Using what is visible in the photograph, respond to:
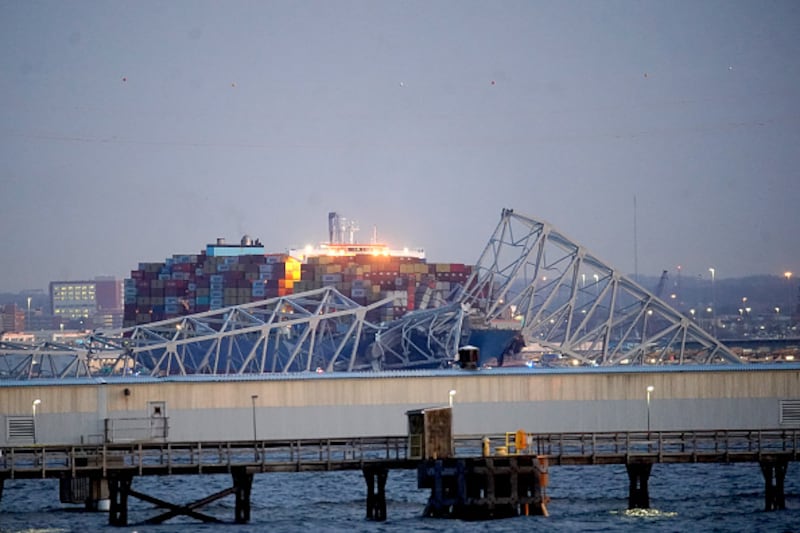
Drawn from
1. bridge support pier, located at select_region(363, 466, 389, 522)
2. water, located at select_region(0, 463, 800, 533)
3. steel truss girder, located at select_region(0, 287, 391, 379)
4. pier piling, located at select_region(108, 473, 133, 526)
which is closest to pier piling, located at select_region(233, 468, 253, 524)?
water, located at select_region(0, 463, 800, 533)

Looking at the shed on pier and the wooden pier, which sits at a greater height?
the shed on pier

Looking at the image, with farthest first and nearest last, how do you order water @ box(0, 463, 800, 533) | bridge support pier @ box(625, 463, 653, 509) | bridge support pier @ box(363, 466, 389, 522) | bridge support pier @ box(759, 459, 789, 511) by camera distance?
bridge support pier @ box(759, 459, 789, 511), bridge support pier @ box(625, 463, 653, 509), water @ box(0, 463, 800, 533), bridge support pier @ box(363, 466, 389, 522)

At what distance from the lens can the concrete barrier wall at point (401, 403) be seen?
81.2 meters

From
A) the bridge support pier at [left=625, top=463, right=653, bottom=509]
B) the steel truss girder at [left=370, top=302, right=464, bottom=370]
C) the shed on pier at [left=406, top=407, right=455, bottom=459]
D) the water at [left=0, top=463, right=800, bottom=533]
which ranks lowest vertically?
the water at [left=0, top=463, right=800, bottom=533]

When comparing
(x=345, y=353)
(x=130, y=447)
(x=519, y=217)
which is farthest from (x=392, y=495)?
(x=345, y=353)

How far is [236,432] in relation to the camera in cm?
8275

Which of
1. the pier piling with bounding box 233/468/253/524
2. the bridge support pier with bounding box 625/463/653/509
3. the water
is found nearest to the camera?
the pier piling with bounding box 233/468/253/524

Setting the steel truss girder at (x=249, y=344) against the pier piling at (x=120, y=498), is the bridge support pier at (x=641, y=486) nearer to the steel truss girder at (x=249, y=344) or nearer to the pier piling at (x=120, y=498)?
the pier piling at (x=120, y=498)

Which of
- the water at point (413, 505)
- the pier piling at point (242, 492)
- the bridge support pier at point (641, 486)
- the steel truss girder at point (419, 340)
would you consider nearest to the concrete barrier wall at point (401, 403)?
the water at point (413, 505)

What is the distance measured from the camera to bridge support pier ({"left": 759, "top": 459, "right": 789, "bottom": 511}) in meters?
68.3

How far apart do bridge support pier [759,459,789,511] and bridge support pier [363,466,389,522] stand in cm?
1469

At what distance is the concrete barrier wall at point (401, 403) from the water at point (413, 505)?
10.4ft

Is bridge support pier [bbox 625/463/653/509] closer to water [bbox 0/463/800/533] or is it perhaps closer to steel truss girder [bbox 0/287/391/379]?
water [bbox 0/463/800/533]

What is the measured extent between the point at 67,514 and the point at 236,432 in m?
12.8
